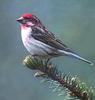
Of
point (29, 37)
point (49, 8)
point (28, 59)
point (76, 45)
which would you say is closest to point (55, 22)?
point (49, 8)

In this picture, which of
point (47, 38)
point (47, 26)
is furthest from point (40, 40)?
point (47, 26)

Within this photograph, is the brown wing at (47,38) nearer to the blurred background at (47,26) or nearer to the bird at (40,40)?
the bird at (40,40)

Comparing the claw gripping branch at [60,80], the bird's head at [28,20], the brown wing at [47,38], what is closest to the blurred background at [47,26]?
the brown wing at [47,38]

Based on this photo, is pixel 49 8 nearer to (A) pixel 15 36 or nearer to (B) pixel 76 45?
(A) pixel 15 36

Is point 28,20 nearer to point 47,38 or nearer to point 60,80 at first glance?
point 47,38

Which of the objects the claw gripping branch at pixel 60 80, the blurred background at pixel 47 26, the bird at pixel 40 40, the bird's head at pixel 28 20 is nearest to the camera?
the claw gripping branch at pixel 60 80

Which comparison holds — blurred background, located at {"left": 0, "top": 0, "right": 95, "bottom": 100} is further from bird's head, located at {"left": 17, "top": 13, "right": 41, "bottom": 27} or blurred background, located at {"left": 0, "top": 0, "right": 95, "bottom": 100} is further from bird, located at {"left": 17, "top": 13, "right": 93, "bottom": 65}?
bird's head, located at {"left": 17, "top": 13, "right": 41, "bottom": 27}

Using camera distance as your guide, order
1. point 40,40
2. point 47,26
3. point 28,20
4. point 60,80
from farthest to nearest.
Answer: point 47,26
point 40,40
point 28,20
point 60,80
